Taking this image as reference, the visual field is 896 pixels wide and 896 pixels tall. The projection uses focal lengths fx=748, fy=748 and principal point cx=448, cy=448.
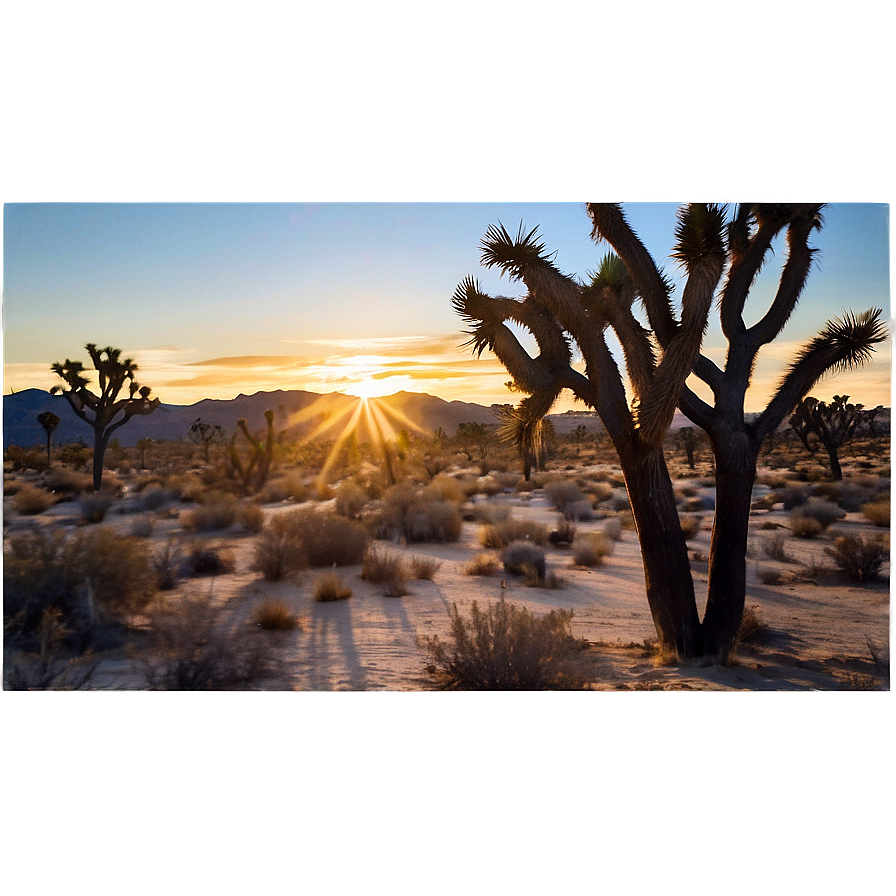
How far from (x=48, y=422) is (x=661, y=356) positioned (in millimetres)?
13313

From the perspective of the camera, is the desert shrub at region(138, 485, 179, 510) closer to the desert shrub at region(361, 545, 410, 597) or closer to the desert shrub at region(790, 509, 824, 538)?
the desert shrub at region(361, 545, 410, 597)

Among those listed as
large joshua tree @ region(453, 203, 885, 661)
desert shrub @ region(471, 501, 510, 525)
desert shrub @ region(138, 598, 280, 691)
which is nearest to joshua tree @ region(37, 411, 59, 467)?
desert shrub @ region(471, 501, 510, 525)

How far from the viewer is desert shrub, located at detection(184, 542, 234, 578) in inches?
386

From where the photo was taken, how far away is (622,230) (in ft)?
20.0

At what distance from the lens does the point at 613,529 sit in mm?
13656

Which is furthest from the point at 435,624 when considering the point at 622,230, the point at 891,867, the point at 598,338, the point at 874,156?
the point at 874,156

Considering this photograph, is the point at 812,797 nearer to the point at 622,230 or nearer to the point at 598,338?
the point at 598,338

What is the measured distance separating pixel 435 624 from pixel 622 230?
4295mm

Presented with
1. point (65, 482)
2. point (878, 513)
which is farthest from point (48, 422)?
point (878, 513)

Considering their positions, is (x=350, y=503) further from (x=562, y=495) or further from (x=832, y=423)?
(x=832, y=423)

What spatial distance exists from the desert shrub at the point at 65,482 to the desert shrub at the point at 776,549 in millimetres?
12231

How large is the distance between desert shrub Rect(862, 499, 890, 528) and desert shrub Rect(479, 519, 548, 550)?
19.4 feet

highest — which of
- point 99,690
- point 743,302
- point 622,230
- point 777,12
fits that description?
point 777,12

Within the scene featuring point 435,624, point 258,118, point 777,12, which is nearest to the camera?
point 777,12
